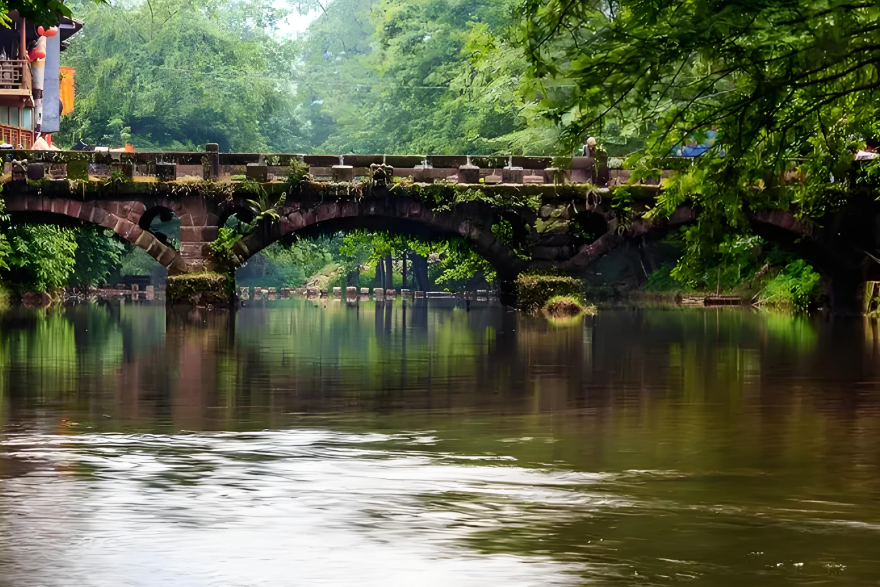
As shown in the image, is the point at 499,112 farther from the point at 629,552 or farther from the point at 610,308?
the point at 629,552

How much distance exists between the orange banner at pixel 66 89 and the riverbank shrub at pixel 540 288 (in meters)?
33.7

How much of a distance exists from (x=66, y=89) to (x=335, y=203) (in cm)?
3102

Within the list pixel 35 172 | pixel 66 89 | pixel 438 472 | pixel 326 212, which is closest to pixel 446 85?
pixel 66 89

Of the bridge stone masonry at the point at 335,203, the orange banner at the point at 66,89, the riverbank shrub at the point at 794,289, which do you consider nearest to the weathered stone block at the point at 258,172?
the bridge stone masonry at the point at 335,203

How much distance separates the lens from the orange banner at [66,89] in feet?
255

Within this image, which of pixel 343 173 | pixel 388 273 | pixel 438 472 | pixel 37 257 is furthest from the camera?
pixel 388 273

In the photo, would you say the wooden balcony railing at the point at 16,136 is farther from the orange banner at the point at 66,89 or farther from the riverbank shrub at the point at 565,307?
the riverbank shrub at the point at 565,307

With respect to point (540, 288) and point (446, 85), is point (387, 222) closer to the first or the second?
point (540, 288)

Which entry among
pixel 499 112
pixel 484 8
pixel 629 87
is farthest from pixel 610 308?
pixel 629 87

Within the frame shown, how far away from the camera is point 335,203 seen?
51.6 metres

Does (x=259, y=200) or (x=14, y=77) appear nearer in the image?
(x=259, y=200)

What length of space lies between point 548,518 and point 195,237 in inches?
1648

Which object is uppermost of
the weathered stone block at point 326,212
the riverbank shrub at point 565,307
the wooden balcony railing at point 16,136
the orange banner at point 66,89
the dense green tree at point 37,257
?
the orange banner at point 66,89

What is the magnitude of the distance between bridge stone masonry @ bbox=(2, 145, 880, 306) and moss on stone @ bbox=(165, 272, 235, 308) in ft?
0.10
